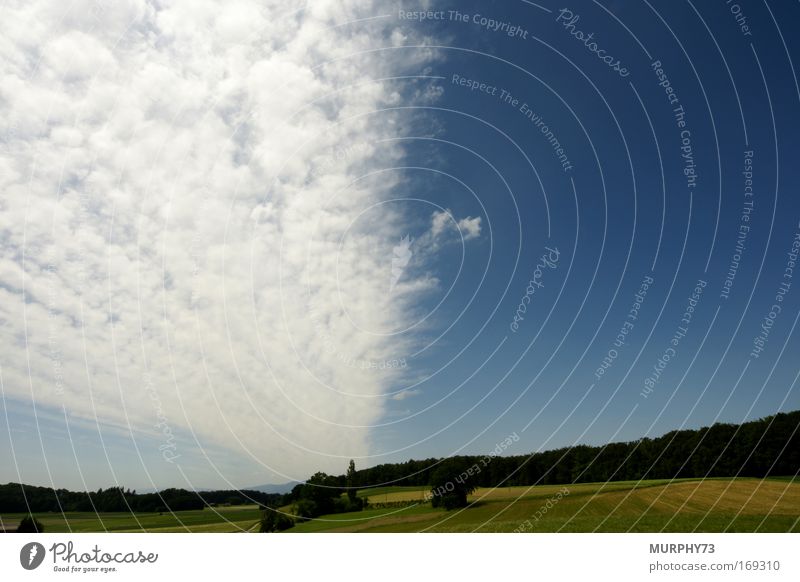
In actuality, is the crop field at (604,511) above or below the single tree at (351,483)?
below

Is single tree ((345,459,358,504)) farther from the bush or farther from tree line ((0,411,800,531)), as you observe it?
the bush

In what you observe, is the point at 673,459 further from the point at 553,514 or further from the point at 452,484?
the point at 452,484

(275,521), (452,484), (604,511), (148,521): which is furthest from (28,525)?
(604,511)

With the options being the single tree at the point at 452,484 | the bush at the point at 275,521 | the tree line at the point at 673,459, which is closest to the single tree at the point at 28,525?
the bush at the point at 275,521

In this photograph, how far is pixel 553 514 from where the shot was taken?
67.7 feet

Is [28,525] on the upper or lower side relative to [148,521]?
upper

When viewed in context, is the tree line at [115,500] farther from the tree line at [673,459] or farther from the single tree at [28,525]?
the tree line at [673,459]

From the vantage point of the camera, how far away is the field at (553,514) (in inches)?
588

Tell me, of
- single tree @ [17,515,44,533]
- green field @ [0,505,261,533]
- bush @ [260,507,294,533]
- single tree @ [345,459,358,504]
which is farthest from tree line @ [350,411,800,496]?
single tree @ [17,515,44,533]

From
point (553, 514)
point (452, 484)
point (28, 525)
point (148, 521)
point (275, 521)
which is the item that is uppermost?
point (28, 525)

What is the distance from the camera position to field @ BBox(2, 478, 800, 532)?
14.9 meters
